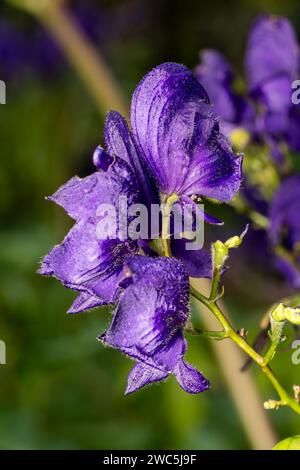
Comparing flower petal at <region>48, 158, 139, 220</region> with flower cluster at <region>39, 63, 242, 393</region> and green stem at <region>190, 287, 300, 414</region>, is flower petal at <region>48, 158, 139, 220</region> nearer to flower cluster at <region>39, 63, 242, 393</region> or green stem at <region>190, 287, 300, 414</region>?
flower cluster at <region>39, 63, 242, 393</region>

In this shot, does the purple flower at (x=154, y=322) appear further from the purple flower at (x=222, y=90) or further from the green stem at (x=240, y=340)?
the purple flower at (x=222, y=90)

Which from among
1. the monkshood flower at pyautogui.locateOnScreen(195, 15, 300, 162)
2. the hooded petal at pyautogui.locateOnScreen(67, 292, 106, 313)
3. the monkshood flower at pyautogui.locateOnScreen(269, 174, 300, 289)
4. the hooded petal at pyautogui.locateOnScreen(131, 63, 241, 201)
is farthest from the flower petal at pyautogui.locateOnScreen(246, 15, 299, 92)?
the hooded petal at pyautogui.locateOnScreen(67, 292, 106, 313)

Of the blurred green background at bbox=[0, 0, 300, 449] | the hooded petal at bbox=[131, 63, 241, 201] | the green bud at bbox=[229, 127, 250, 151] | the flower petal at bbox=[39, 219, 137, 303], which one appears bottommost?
the blurred green background at bbox=[0, 0, 300, 449]

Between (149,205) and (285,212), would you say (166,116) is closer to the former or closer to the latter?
(149,205)

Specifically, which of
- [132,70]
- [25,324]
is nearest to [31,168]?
[132,70]

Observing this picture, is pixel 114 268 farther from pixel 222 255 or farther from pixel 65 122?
pixel 65 122

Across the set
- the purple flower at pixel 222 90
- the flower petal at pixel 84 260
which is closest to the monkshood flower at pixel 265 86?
the purple flower at pixel 222 90
